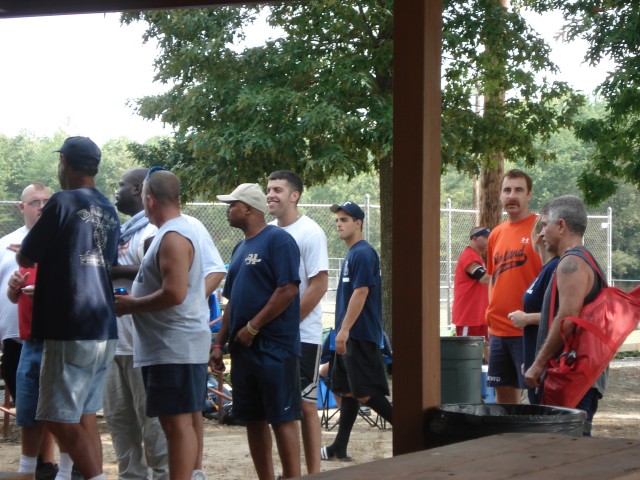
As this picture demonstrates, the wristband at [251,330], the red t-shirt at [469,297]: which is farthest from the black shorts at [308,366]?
the red t-shirt at [469,297]

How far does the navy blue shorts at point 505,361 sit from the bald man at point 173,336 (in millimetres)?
2034

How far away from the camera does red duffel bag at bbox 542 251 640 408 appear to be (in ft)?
14.6

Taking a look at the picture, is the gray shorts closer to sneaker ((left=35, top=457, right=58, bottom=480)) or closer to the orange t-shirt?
sneaker ((left=35, top=457, right=58, bottom=480))

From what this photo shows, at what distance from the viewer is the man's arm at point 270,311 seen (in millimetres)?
5328

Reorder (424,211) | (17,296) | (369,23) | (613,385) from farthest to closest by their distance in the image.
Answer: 1. (369,23)
2. (613,385)
3. (17,296)
4. (424,211)

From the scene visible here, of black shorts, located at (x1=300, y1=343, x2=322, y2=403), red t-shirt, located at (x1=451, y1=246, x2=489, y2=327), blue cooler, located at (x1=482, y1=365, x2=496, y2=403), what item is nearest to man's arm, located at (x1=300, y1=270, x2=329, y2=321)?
black shorts, located at (x1=300, y1=343, x2=322, y2=403)

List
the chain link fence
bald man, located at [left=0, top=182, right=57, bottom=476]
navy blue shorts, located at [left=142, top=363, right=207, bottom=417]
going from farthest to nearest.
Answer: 1. the chain link fence
2. bald man, located at [left=0, top=182, right=57, bottom=476]
3. navy blue shorts, located at [left=142, top=363, right=207, bottom=417]

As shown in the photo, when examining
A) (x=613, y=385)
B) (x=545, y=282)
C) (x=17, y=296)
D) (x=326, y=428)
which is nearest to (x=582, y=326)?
(x=545, y=282)

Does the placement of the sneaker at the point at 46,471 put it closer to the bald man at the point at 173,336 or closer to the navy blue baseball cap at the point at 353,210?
the bald man at the point at 173,336

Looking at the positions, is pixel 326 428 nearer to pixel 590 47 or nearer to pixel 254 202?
pixel 254 202

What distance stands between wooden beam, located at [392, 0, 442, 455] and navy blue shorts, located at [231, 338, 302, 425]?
1.51m

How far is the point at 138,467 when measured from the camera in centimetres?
588

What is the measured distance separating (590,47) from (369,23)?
3.50 m

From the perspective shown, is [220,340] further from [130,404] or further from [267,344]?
[130,404]
